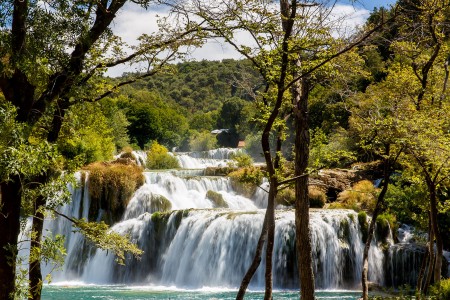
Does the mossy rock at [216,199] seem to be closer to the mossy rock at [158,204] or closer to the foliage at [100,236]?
the mossy rock at [158,204]

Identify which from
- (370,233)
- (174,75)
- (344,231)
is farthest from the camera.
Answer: (344,231)

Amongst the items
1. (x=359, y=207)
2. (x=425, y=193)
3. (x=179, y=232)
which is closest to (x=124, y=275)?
(x=179, y=232)

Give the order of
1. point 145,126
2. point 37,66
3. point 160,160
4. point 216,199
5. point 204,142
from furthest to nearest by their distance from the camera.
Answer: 1. point 204,142
2. point 145,126
3. point 160,160
4. point 216,199
5. point 37,66

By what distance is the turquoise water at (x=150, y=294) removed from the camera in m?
18.4

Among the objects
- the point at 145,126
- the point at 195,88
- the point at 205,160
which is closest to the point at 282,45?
the point at 205,160

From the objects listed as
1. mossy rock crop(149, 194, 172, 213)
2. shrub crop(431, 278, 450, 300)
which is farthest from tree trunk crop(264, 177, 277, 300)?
mossy rock crop(149, 194, 172, 213)

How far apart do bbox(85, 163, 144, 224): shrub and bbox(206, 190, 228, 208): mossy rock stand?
13.7 ft

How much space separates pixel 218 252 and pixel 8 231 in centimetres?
1558

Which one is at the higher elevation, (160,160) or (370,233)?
(160,160)

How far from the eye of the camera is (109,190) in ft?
90.8

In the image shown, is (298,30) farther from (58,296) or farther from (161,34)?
(58,296)

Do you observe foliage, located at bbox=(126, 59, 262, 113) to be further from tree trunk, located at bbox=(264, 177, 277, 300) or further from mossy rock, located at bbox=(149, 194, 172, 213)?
tree trunk, located at bbox=(264, 177, 277, 300)

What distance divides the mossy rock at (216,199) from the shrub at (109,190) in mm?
4186

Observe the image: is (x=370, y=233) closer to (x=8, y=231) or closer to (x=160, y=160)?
(x=8, y=231)
